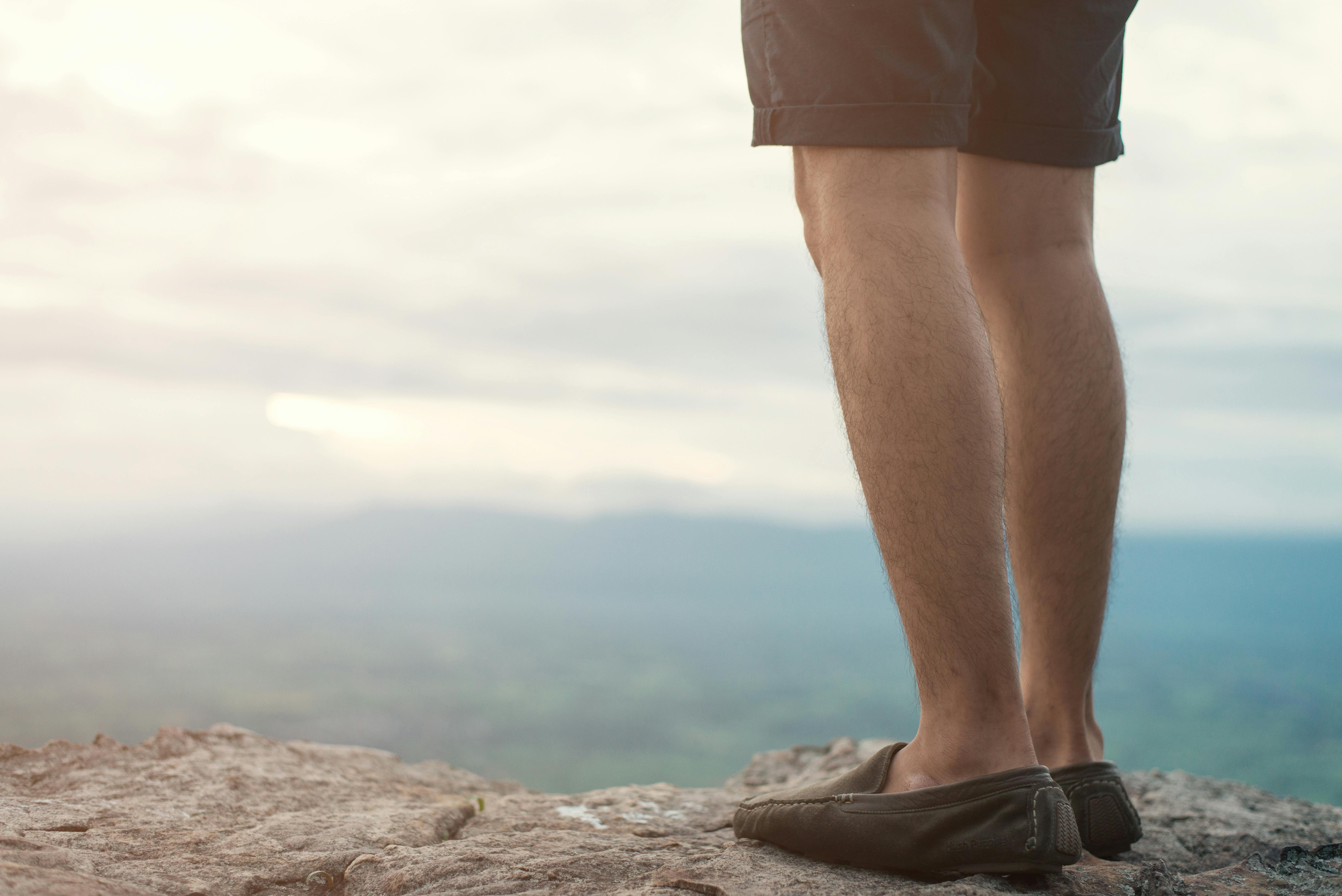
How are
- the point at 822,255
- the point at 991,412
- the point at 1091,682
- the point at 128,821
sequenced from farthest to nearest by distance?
the point at 1091,682, the point at 128,821, the point at 822,255, the point at 991,412

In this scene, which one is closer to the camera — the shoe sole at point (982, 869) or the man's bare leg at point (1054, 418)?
the shoe sole at point (982, 869)

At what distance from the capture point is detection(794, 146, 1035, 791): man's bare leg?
102 cm

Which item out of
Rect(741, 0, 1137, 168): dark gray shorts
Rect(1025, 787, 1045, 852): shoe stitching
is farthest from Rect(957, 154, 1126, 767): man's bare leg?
Rect(1025, 787, 1045, 852): shoe stitching

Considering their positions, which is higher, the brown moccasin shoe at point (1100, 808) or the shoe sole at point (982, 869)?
the brown moccasin shoe at point (1100, 808)

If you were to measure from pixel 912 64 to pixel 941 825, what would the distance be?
2.96ft

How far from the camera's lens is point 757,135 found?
3.96 feet

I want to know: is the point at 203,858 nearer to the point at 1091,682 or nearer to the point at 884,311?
the point at 884,311

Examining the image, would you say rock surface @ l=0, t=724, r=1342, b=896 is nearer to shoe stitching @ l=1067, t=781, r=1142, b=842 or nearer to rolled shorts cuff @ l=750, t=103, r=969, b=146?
shoe stitching @ l=1067, t=781, r=1142, b=842

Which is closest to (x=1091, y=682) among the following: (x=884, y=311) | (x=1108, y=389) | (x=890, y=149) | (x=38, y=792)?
(x=1108, y=389)

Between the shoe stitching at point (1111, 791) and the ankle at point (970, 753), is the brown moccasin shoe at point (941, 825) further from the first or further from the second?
the shoe stitching at point (1111, 791)

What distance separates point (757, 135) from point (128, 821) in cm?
133

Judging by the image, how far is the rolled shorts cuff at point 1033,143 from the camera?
136 centimetres

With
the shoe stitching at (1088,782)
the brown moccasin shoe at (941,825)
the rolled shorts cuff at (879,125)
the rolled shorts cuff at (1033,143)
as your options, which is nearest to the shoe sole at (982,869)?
the brown moccasin shoe at (941,825)

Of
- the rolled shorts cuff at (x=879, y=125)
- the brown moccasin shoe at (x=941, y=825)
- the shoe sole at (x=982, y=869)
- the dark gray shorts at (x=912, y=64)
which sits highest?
the dark gray shorts at (x=912, y=64)
